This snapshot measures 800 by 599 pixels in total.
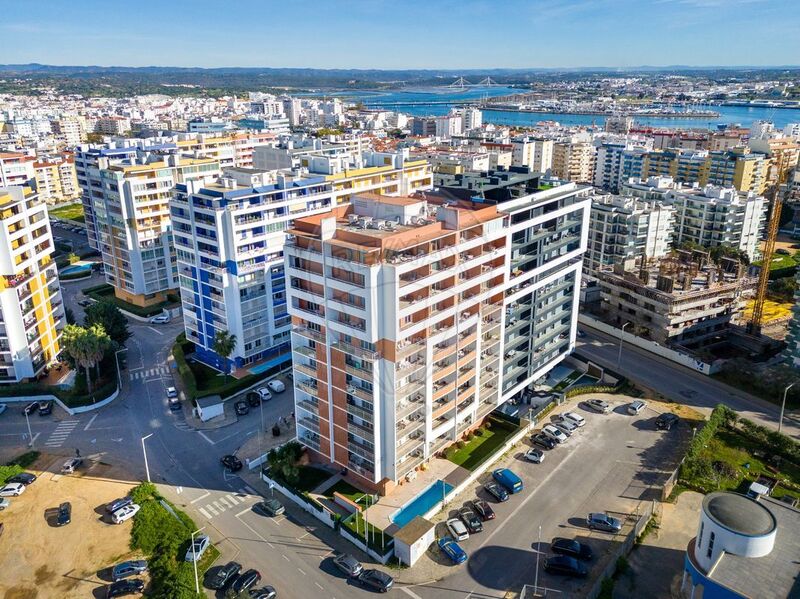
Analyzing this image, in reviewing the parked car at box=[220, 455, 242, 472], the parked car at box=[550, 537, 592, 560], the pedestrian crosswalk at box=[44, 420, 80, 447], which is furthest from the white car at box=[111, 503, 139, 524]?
the parked car at box=[550, 537, 592, 560]

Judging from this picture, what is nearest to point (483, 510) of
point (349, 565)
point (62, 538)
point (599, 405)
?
point (349, 565)

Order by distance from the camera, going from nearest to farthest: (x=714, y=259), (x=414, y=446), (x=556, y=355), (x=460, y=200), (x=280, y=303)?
(x=414, y=446)
(x=460, y=200)
(x=556, y=355)
(x=280, y=303)
(x=714, y=259)

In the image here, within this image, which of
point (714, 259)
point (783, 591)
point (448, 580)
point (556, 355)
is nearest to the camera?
point (783, 591)

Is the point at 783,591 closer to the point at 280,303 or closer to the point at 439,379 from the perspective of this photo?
the point at 439,379

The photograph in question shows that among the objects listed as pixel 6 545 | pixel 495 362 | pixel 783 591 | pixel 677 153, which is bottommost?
pixel 6 545

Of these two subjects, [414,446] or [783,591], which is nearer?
[783,591]

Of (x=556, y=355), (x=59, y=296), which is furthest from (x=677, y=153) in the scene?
(x=59, y=296)

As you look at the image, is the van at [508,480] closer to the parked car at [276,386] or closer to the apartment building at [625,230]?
the parked car at [276,386]

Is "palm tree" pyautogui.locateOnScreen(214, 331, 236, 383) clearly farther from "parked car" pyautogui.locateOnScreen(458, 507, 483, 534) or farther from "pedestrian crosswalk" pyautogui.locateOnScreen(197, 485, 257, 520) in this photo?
"parked car" pyautogui.locateOnScreen(458, 507, 483, 534)
